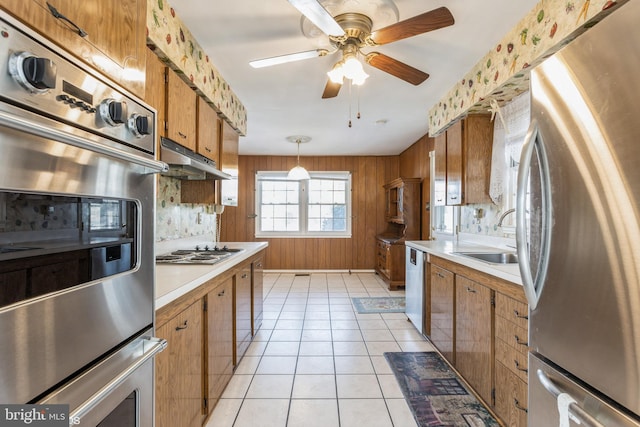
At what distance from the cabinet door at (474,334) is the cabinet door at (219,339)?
1603 millimetres

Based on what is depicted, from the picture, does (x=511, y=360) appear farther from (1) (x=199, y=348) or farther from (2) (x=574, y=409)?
(1) (x=199, y=348)

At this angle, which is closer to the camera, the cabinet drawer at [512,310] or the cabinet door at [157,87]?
the cabinet drawer at [512,310]

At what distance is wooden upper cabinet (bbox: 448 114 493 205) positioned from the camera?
268 centimetres

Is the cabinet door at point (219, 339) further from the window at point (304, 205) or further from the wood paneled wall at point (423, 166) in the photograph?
the window at point (304, 205)

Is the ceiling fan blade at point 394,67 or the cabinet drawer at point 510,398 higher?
the ceiling fan blade at point 394,67

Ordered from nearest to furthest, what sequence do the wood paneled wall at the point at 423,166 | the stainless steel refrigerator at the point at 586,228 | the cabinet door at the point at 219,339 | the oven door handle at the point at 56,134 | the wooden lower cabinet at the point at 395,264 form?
the oven door handle at the point at 56,134
the stainless steel refrigerator at the point at 586,228
the cabinet door at the point at 219,339
the wood paneled wall at the point at 423,166
the wooden lower cabinet at the point at 395,264

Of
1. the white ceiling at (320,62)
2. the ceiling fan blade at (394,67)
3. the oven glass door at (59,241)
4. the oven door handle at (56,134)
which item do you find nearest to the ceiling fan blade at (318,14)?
the white ceiling at (320,62)

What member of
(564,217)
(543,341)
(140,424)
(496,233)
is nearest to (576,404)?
(543,341)

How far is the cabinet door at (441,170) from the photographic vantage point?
10.2ft

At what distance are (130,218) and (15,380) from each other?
43 centimetres

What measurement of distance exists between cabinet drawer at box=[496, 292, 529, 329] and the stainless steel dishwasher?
1206 mm

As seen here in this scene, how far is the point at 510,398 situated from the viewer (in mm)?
1506

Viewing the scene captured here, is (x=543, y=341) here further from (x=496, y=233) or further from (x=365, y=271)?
(x=365, y=271)

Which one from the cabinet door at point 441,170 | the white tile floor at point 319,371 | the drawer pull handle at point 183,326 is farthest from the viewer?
the cabinet door at point 441,170
